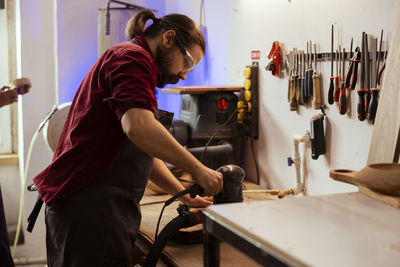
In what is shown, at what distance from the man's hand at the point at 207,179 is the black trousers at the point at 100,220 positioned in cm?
26

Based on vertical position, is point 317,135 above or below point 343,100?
below

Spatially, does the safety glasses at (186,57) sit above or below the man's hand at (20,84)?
above

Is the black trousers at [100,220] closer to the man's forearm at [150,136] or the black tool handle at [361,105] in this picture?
the man's forearm at [150,136]

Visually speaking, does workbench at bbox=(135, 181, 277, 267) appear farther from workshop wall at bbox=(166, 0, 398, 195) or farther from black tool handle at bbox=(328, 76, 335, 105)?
black tool handle at bbox=(328, 76, 335, 105)

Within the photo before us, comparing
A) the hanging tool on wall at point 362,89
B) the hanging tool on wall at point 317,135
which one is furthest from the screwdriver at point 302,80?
the hanging tool on wall at point 362,89

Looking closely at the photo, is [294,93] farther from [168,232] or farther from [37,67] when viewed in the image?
[37,67]

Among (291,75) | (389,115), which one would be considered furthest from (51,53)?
(389,115)

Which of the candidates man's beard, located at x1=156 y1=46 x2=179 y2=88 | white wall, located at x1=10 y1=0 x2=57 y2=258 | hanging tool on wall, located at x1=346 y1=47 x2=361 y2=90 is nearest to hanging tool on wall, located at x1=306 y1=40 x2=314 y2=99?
hanging tool on wall, located at x1=346 y1=47 x2=361 y2=90

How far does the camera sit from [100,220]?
1501 millimetres

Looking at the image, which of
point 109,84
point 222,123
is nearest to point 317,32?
point 222,123

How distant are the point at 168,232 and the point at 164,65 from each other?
0.56 metres

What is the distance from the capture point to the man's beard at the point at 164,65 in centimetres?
159

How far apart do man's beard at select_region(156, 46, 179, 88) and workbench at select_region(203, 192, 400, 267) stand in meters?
0.67

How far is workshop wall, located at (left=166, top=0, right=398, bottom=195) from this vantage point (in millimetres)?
1733
